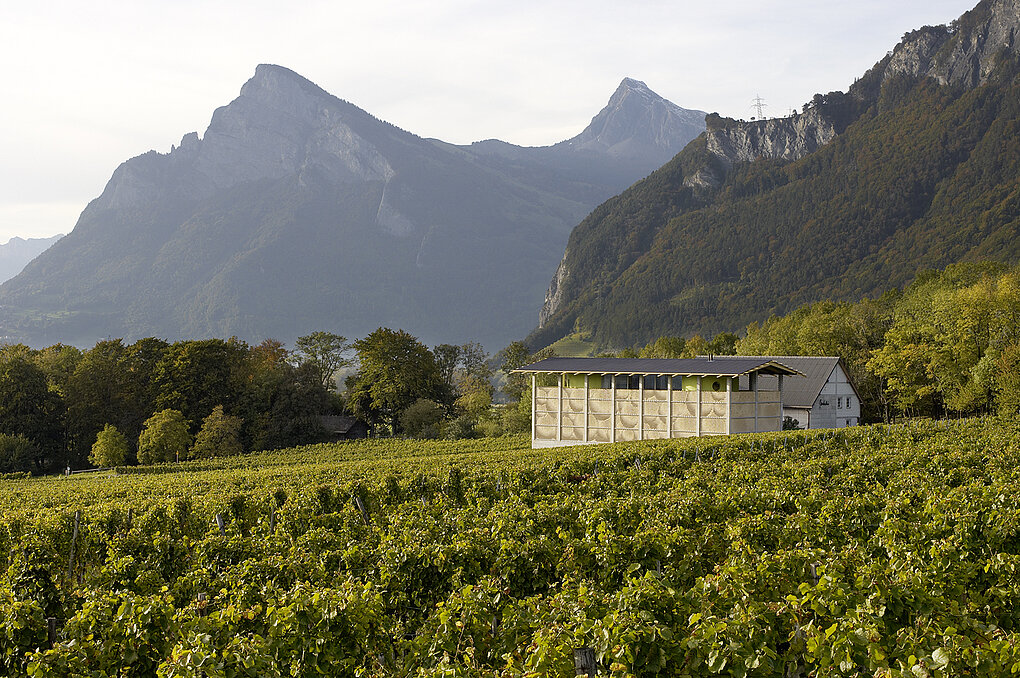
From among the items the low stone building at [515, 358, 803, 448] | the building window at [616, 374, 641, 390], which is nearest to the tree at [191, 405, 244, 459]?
the low stone building at [515, 358, 803, 448]

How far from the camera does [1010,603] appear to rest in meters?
7.81

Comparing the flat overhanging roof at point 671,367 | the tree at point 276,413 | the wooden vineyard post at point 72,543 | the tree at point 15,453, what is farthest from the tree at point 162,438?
the wooden vineyard post at point 72,543

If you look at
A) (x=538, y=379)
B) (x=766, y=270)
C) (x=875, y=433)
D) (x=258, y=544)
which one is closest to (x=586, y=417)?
(x=538, y=379)

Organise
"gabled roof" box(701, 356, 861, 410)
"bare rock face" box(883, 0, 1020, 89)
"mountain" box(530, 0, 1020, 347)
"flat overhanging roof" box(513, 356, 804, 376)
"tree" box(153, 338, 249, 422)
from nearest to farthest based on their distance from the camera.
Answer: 1. "flat overhanging roof" box(513, 356, 804, 376)
2. "gabled roof" box(701, 356, 861, 410)
3. "tree" box(153, 338, 249, 422)
4. "mountain" box(530, 0, 1020, 347)
5. "bare rock face" box(883, 0, 1020, 89)

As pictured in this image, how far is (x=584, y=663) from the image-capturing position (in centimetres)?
581

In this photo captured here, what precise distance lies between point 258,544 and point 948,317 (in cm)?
5675

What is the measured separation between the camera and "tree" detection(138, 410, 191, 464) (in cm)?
4609

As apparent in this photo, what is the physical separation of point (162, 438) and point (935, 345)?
53134 mm

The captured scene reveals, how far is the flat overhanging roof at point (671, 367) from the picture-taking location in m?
37.2

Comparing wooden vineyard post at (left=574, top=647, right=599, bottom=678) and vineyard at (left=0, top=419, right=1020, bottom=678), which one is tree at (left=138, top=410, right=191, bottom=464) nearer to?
vineyard at (left=0, top=419, right=1020, bottom=678)

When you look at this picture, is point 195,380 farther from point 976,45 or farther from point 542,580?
point 976,45

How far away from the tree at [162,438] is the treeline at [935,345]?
47.2m

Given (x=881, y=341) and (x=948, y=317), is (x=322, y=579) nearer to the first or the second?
(x=948, y=317)

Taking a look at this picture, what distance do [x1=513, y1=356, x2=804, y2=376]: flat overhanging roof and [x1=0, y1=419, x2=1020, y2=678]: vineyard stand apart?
1659 cm
